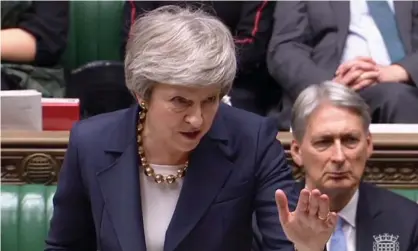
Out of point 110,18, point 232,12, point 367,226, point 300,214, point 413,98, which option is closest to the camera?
point 300,214

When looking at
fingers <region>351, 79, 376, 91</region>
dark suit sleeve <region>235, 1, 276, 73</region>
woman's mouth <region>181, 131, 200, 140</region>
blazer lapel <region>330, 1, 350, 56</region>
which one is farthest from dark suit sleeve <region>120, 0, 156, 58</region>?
woman's mouth <region>181, 131, 200, 140</region>

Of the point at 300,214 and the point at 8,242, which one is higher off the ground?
the point at 300,214

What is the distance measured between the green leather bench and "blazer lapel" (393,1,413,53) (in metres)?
0.61

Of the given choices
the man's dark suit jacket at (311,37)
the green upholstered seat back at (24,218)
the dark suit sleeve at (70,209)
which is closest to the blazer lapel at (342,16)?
the man's dark suit jacket at (311,37)

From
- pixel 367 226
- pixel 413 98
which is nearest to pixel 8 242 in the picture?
pixel 367 226

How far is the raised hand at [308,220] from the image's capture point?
1.13 metres

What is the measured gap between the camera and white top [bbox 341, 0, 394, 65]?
2.35m

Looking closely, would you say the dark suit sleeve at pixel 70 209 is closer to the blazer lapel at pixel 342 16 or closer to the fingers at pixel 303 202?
the fingers at pixel 303 202

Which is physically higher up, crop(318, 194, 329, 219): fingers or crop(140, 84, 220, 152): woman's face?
crop(140, 84, 220, 152): woman's face

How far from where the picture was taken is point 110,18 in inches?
106

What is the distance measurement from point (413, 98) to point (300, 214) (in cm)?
111

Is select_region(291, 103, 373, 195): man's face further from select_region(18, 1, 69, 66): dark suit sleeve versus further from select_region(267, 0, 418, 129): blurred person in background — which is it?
select_region(18, 1, 69, 66): dark suit sleeve

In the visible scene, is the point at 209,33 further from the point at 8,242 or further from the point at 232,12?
the point at 232,12

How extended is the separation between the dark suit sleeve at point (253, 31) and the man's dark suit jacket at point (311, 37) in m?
0.04
